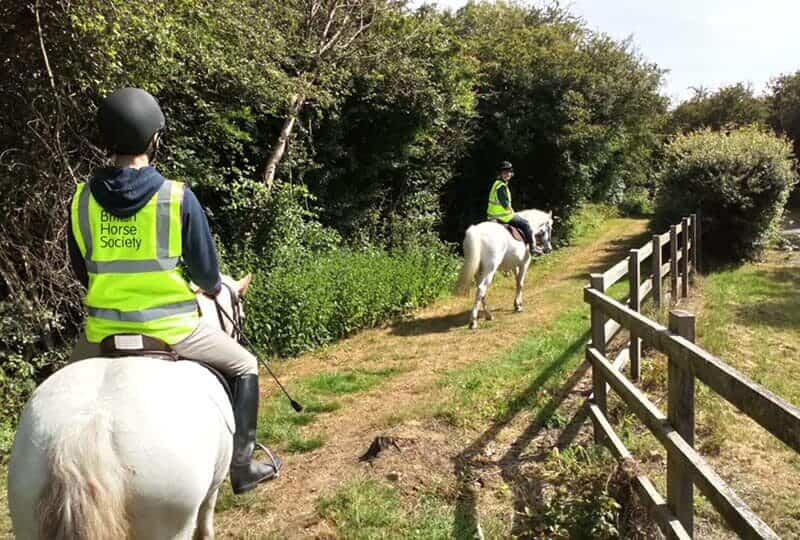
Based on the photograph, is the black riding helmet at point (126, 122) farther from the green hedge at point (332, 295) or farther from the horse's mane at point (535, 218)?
the horse's mane at point (535, 218)

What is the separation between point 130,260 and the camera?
8.35ft

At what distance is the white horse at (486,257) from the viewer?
30.9ft

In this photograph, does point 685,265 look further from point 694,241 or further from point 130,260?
point 130,260

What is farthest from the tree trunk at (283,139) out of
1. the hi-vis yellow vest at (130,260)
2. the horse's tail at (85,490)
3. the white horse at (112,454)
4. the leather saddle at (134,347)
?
the horse's tail at (85,490)

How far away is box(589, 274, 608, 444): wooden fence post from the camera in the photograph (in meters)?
4.96

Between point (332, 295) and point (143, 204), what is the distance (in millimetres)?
6793

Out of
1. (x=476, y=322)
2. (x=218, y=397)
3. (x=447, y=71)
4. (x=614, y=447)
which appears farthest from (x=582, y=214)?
(x=218, y=397)

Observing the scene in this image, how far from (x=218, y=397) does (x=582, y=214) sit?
21.2m

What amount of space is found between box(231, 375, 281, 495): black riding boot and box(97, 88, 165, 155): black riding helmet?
1370 millimetres

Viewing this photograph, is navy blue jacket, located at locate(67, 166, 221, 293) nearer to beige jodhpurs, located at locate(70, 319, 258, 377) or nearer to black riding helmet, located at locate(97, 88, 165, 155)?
black riding helmet, located at locate(97, 88, 165, 155)

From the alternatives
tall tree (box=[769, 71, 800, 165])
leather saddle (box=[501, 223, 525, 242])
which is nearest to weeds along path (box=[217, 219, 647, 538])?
leather saddle (box=[501, 223, 525, 242])

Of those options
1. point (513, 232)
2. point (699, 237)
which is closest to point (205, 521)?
point (513, 232)

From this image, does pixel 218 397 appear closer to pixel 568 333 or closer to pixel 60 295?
pixel 60 295

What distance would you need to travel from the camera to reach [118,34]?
552 centimetres
